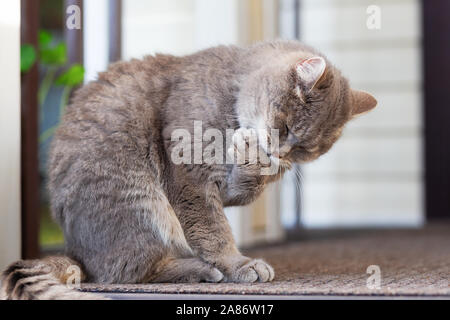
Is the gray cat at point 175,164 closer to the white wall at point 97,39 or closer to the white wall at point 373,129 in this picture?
the white wall at point 97,39

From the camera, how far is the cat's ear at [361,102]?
1.88 meters

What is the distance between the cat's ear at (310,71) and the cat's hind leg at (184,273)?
0.55 metres

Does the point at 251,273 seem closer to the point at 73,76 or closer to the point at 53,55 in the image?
the point at 73,76

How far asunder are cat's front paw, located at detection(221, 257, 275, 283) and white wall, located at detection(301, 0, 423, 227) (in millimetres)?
2952

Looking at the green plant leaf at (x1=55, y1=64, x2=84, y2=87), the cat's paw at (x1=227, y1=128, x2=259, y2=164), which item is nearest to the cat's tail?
the cat's paw at (x1=227, y1=128, x2=259, y2=164)

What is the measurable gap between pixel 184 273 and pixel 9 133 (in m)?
0.70

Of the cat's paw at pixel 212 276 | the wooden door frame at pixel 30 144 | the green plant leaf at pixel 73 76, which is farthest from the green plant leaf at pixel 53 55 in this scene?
the cat's paw at pixel 212 276

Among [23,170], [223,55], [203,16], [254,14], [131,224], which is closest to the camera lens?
[131,224]

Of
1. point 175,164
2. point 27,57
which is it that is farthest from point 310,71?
point 27,57

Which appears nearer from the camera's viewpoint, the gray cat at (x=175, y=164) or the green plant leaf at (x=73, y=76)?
the gray cat at (x=175, y=164)

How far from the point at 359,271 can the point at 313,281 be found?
0.99 ft
